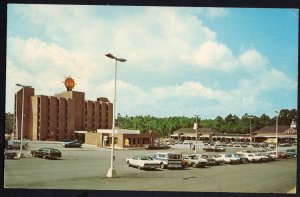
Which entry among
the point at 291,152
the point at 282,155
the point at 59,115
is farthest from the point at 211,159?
the point at 59,115

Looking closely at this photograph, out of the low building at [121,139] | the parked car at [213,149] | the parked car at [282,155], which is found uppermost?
the low building at [121,139]

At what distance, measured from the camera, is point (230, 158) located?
9391mm

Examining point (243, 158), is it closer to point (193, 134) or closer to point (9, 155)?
point (193, 134)

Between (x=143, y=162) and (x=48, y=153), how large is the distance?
7.10 ft

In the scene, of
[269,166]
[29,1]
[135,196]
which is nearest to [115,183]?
[135,196]

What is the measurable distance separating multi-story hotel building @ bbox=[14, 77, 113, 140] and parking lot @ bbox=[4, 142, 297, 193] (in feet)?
1.42

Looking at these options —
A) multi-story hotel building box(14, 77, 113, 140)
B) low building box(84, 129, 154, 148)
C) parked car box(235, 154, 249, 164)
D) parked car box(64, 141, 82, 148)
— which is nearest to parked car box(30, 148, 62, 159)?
parked car box(64, 141, 82, 148)

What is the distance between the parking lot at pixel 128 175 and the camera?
8727 mm

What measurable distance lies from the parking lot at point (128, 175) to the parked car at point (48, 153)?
0.09 metres

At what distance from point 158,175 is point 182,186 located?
608mm

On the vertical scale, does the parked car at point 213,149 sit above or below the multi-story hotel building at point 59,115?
below

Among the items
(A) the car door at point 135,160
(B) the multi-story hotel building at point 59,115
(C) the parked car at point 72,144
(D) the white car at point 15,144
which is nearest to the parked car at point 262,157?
(A) the car door at point 135,160

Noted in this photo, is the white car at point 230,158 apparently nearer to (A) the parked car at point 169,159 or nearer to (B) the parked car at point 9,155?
(A) the parked car at point 169,159

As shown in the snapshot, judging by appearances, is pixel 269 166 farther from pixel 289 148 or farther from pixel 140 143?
→ pixel 140 143
